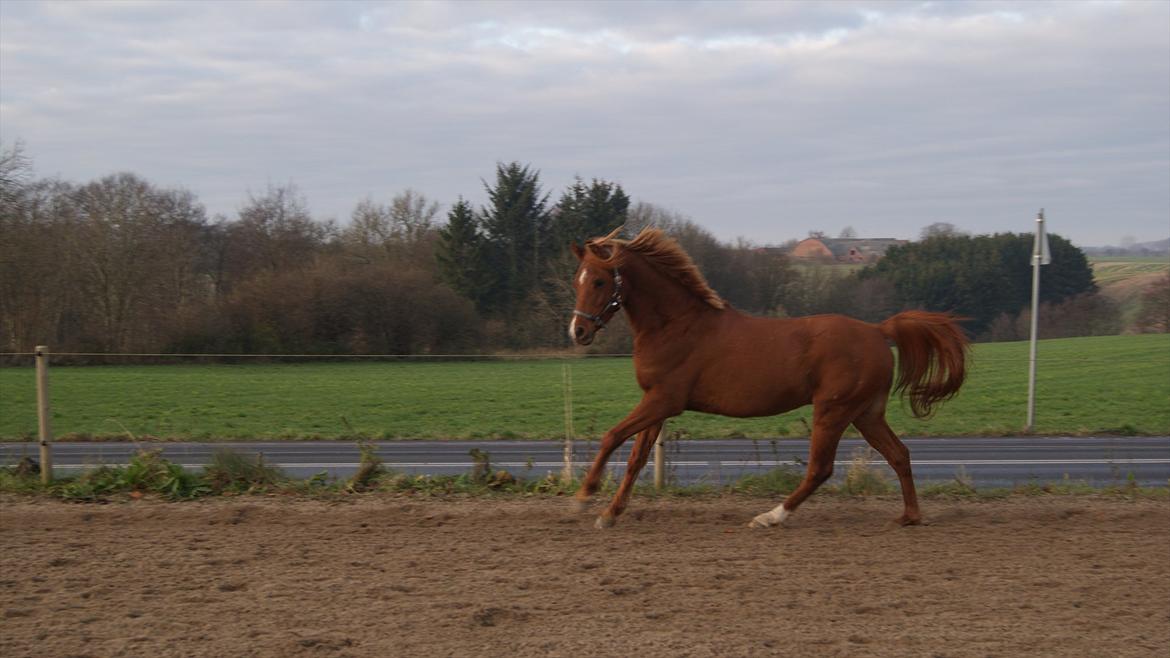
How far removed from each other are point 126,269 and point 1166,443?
96.0 feet

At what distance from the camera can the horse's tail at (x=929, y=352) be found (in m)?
7.60

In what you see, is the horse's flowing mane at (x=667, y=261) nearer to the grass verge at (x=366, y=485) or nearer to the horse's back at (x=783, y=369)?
the horse's back at (x=783, y=369)

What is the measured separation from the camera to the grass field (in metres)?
17.3

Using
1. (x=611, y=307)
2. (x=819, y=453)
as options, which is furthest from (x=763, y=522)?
→ (x=611, y=307)

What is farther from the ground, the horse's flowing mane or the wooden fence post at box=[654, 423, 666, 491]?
the horse's flowing mane

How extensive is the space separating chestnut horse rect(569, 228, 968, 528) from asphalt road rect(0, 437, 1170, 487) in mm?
2402

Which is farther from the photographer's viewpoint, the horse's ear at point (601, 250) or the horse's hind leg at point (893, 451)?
the horse's hind leg at point (893, 451)

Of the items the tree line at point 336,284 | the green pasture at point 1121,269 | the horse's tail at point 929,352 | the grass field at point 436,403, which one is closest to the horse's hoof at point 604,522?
the horse's tail at point 929,352

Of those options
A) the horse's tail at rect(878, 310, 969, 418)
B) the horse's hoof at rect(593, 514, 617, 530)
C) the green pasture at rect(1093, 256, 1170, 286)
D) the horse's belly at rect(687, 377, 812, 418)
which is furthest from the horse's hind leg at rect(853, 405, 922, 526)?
the green pasture at rect(1093, 256, 1170, 286)

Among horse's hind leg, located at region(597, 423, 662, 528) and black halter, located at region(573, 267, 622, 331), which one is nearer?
black halter, located at region(573, 267, 622, 331)

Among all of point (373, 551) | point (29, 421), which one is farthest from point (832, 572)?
point (29, 421)

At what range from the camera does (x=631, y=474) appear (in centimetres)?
734

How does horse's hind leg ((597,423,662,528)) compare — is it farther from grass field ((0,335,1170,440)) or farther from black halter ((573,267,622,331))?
grass field ((0,335,1170,440))

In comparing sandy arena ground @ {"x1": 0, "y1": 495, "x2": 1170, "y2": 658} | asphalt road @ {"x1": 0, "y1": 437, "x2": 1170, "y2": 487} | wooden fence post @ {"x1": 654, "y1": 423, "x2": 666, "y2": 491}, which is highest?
wooden fence post @ {"x1": 654, "y1": 423, "x2": 666, "y2": 491}
